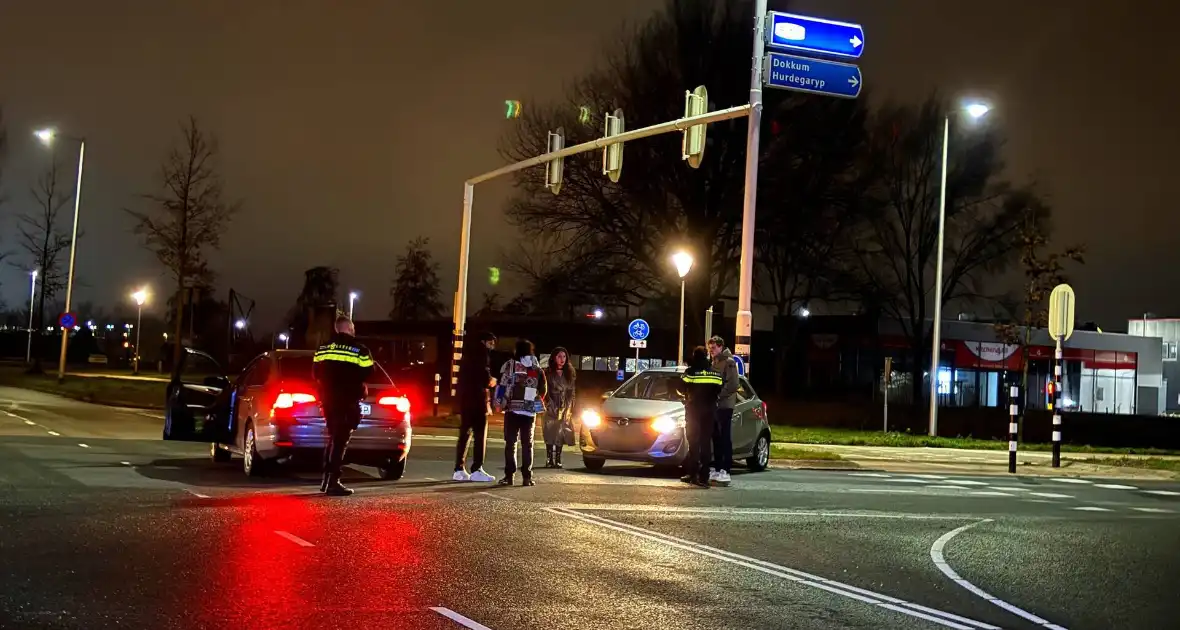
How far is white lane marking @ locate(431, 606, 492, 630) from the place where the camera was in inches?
233

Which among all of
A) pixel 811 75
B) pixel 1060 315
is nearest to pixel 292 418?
pixel 811 75

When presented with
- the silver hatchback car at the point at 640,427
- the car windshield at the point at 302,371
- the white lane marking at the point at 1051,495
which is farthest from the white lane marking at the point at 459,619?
the white lane marking at the point at 1051,495

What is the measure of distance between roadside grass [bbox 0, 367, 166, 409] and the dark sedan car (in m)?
19.0

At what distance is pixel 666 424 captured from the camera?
15109 mm

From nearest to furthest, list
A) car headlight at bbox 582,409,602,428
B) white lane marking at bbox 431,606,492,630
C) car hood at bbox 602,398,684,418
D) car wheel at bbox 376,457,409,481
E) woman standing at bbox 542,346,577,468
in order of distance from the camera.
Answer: white lane marking at bbox 431,606,492,630, car wheel at bbox 376,457,409,481, car hood at bbox 602,398,684,418, car headlight at bbox 582,409,602,428, woman standing at bbox 542,346,577,468

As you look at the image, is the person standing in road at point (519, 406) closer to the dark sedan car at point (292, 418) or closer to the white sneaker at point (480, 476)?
the white sneaker at point (480, 476)

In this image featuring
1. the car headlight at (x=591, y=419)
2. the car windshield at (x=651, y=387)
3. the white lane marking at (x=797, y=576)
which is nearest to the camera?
the white lane marking at (x=797, y=576)

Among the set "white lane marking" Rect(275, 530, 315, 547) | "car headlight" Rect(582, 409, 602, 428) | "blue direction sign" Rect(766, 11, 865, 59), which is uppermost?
"blue direction sign" Rect(766, 11, 865, 59)

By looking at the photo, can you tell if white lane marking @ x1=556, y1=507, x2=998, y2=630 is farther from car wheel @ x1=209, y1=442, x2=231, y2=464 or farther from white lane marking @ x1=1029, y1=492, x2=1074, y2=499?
white lane marking @ x1=1029, y1=492, x2=1074, y2=499

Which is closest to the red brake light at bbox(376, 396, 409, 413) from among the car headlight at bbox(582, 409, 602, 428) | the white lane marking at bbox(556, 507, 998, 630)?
the car headlight at bbox(582, 409, 602, 428)

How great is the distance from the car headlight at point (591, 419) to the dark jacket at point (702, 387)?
1814 millimetres

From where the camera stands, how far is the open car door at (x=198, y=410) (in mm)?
14320

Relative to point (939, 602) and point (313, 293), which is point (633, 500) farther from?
point (313, 293)

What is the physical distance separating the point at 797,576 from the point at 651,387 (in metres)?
8.42
